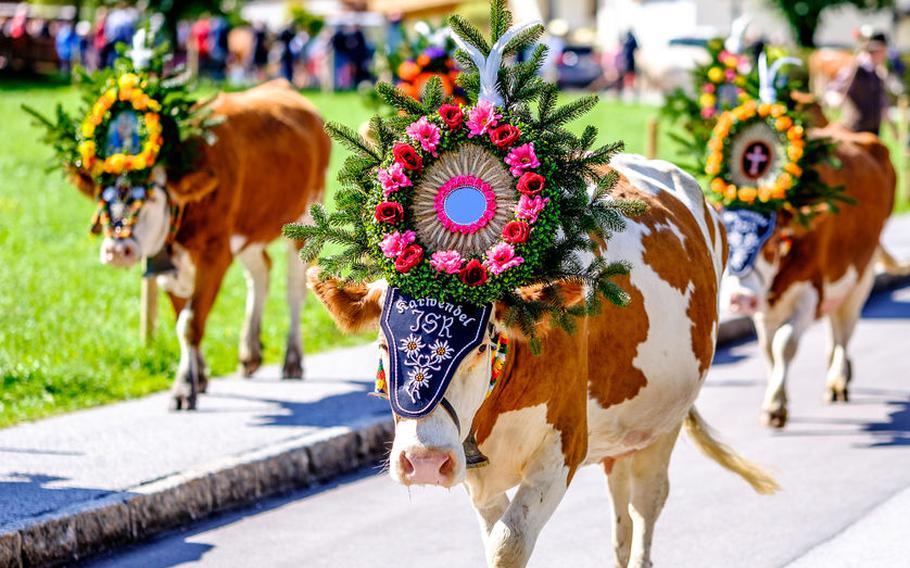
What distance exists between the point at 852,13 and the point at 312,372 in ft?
155

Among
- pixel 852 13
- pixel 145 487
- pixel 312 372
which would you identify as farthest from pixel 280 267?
pixel 852 13

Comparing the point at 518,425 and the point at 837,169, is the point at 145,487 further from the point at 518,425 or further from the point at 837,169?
the point at 837,169

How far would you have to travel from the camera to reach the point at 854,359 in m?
11.9

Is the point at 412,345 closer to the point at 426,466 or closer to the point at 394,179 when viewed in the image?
the point at 426,466

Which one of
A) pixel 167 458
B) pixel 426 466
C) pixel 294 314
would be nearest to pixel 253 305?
pixel 294 314

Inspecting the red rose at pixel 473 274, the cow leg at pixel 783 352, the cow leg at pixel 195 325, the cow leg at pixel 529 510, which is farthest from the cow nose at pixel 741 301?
the red rose at pixel 473 274

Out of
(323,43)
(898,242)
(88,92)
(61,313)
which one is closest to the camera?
(88,92)

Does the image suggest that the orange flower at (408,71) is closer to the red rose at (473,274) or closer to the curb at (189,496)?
the curb at (189,496)

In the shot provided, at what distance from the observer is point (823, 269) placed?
9.92 metres

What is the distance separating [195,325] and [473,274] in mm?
5081

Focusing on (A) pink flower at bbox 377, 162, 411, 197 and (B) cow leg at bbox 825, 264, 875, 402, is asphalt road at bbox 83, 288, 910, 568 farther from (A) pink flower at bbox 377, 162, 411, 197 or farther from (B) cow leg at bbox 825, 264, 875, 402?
(A) pink flower at bbox 377, 162, 411, 197

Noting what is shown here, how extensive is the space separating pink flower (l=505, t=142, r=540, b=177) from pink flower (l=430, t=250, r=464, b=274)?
14.1 inches

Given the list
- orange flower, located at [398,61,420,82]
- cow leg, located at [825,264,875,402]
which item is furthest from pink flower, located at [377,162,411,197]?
cow leg, located at [825,264,875,402]

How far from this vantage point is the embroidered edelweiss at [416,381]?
459cm
